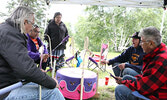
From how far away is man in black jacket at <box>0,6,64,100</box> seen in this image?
3.43 feet

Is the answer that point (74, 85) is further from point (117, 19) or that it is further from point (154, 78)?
point (117, 19)

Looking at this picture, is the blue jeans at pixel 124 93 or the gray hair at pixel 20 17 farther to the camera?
the blue jeans at pixel 124 93

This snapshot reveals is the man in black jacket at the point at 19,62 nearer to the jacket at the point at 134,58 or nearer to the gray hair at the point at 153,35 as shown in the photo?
the gray hair at the point at 153,35

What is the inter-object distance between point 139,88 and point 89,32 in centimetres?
1418

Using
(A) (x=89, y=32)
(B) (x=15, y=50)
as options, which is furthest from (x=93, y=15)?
(B) (x=15, y=50)

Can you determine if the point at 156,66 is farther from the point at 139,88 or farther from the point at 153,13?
the point at 153,13

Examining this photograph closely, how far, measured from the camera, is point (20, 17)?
1.24 meters

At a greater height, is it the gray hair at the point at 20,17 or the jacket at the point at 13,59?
the gray hair at the point at 20,17

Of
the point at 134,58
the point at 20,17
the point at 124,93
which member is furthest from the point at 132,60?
the point at 20,17

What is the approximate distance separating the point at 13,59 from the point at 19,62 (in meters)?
0.05

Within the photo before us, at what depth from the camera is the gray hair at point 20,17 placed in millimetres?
1199

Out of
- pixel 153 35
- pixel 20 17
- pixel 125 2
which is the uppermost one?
pixel 125 2

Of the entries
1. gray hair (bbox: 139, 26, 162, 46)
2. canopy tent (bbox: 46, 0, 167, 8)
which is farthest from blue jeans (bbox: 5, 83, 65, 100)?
canopy tent (bbox: 46, 0, 167, 8)

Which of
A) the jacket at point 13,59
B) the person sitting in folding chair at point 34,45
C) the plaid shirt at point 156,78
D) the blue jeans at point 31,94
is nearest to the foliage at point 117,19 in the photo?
the person sitting in folding chair at point 34,45
